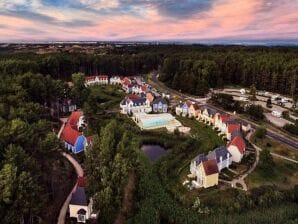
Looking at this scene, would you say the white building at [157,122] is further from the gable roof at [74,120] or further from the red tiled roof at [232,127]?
the gable roof at [74,120]

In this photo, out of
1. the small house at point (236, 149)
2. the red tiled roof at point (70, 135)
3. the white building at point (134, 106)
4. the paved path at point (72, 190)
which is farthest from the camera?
the white building at point (134, 106)

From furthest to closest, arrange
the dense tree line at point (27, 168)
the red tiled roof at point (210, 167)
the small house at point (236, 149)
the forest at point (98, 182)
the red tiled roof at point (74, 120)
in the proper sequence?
the red tiled roof at point (74, 120)
the small house at point (236, 149)
the red tiled roof at point (210, 167)
the forest at point (98, 182)
the dense tree line at point (27, 168)

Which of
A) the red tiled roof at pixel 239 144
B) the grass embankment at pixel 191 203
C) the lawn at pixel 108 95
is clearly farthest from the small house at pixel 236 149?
the lawn at pixel 108 95

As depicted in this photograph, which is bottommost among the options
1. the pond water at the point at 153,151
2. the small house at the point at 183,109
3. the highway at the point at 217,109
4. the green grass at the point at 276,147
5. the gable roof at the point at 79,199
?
the pond water at the point at 153,151

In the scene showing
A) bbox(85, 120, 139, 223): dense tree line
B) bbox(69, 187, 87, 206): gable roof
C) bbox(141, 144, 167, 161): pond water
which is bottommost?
bbox(141, 144, 167, 161): pond water

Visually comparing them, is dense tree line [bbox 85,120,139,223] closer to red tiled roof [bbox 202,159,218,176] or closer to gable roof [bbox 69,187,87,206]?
gable roof [bbox 69,187,87,206]

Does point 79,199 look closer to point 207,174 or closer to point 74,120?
point 207,174

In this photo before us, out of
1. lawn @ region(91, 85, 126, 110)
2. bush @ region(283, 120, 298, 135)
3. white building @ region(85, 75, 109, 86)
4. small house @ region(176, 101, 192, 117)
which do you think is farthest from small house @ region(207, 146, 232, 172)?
white building @ region(85, 75, 109, 86)
